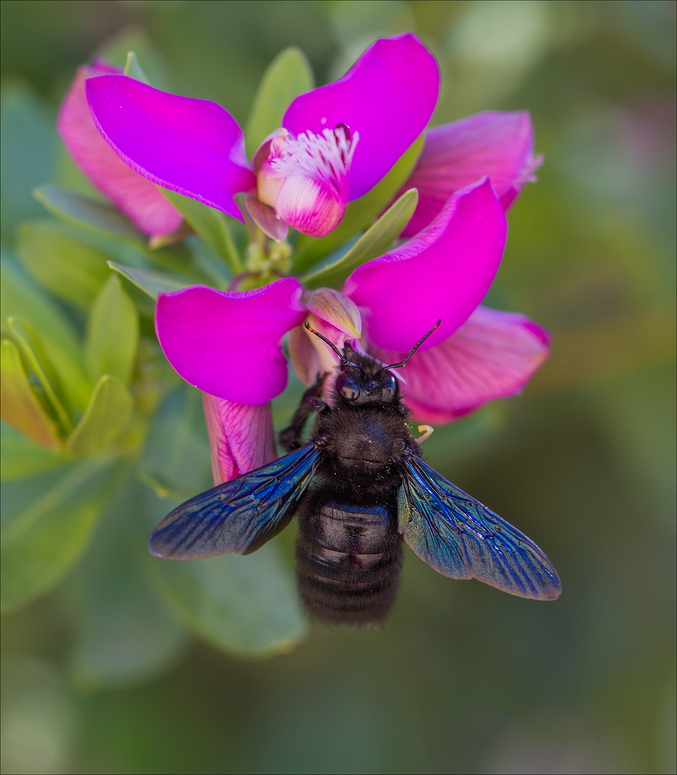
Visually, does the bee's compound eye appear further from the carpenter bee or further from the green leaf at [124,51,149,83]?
the green leaf at [124,51,149,83]

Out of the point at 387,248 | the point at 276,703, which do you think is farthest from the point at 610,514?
the point at 387,248

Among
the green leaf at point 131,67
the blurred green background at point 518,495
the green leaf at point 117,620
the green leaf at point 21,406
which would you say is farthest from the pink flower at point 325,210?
the blurred green background at point 518,495

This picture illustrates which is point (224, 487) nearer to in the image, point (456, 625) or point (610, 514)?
point (456, 625)

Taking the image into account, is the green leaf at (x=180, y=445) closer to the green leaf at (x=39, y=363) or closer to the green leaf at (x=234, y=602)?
the green leaf at (x=39, y=363)

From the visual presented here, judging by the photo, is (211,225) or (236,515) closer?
(236,515)

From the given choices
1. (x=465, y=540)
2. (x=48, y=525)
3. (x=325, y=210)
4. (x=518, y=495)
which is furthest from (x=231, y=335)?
(x=518, y=495)

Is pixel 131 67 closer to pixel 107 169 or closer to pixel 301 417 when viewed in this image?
pixel 107 169
